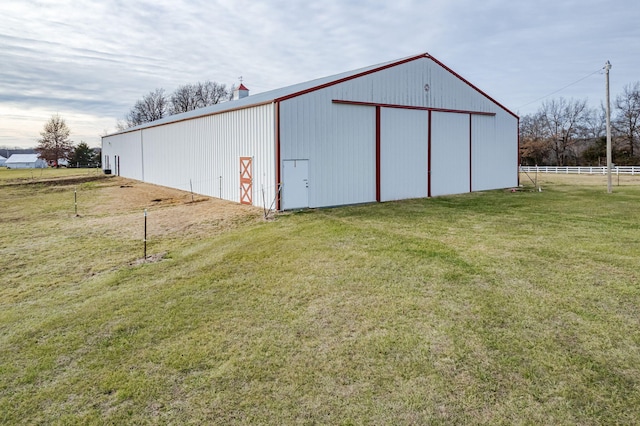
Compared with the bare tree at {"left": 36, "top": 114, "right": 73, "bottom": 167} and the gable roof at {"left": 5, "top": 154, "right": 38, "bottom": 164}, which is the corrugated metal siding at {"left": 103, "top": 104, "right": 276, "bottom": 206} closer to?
the bare tree at {"left": 36, "top": 114, "right": 73, "bottom": 167}

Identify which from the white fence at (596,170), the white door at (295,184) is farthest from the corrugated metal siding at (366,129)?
the white fence at (596,170)

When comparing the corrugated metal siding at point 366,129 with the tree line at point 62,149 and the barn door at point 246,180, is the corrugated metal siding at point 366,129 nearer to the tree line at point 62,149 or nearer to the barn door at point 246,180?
the barn door at point 246,180

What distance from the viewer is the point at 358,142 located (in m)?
17.8

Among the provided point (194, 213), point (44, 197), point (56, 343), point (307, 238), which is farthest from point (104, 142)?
point (56, 343)

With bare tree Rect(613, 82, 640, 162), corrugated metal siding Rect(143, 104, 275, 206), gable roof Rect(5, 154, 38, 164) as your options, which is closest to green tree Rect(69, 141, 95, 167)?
gable roof Rect(5, 154, 38, 164)

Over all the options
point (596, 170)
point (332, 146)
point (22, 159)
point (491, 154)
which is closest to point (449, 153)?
point (491, 154)

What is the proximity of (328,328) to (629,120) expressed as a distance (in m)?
58.6

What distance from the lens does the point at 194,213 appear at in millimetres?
16688

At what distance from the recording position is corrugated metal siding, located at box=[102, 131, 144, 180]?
3575 centimetres

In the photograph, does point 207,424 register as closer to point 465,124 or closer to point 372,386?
point 372,386

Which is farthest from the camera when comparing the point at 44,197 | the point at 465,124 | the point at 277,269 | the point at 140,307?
the point at 44,197

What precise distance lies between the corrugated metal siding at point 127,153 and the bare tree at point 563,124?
2042 inches

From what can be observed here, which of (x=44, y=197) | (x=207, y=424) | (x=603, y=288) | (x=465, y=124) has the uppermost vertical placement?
(x=465, y=124)

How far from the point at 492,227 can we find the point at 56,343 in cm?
1102
